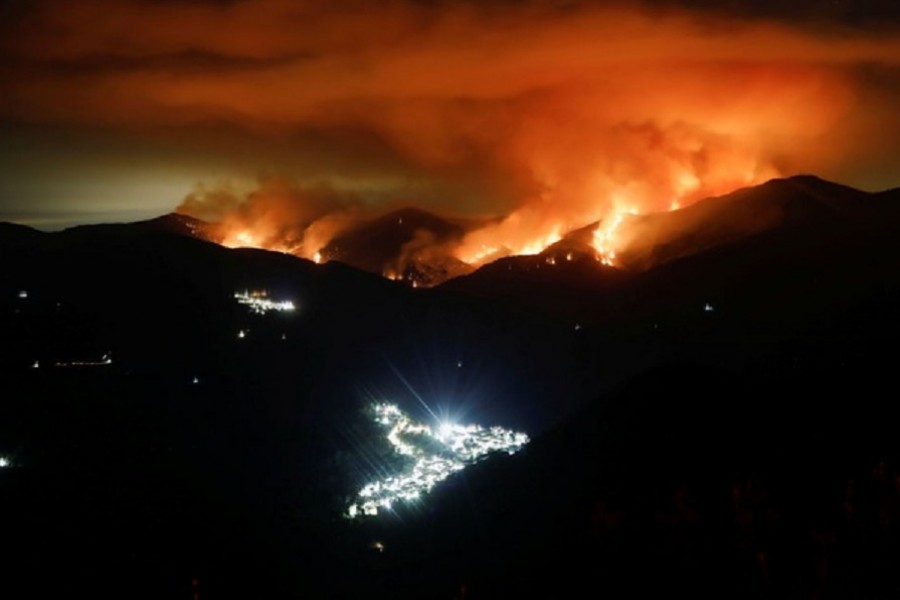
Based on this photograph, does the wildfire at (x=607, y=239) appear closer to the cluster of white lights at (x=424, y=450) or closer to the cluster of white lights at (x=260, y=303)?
the cluster of white lights at (x=260, y=303)

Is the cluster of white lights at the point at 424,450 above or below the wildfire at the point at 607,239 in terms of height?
below

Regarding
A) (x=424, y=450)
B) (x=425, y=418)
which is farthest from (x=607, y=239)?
(x=424, y=450)

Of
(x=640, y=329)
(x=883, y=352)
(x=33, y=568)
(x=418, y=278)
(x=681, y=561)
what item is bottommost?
(x=33, y=568)

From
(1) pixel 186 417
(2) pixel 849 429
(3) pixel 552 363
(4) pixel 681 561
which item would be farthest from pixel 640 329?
(4) pixel 681 561

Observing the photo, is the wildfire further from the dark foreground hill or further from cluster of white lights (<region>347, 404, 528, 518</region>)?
cluster of white lights (<region>347, 404, 528, 518</region>)

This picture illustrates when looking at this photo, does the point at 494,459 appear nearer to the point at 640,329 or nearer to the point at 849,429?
the point at 849,429

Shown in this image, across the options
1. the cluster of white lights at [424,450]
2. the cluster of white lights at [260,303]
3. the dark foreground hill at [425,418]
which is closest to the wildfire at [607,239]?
the dark foreground hill at [425,418]
